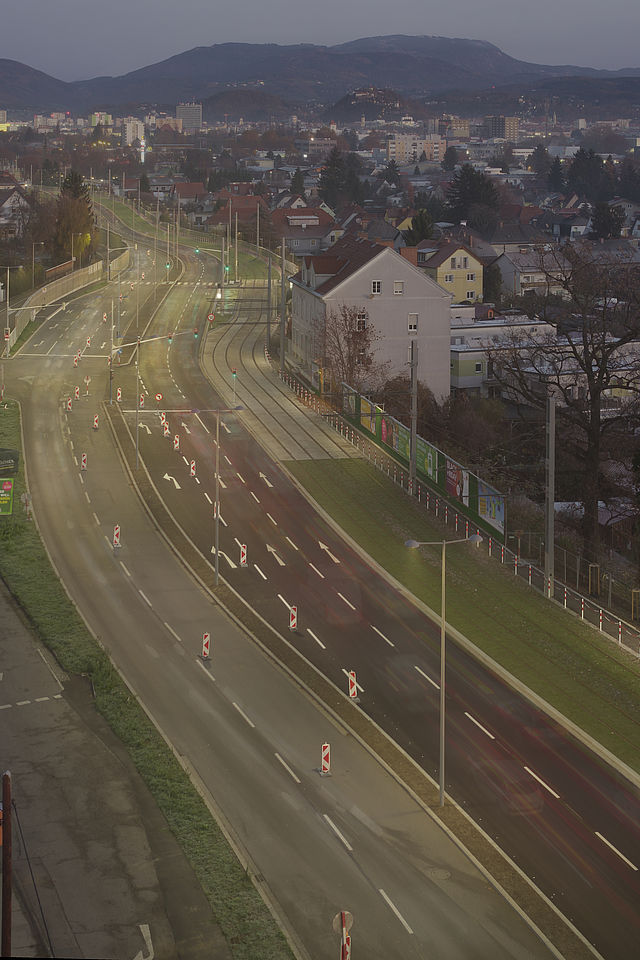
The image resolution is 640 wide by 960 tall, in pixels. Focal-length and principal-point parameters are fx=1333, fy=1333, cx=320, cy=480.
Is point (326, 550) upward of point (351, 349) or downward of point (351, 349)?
downward

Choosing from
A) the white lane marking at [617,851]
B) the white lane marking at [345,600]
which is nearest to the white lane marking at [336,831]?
the white lane marking at [617,851]

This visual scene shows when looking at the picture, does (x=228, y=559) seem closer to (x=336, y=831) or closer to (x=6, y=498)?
(x=6, y=498)

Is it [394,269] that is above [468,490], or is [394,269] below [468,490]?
above

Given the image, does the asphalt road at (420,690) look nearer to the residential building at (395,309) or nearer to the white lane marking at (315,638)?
the white lane marking at (315,638)

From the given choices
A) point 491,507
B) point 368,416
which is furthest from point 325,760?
point 368,416

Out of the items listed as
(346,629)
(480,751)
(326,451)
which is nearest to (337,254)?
(326,451)

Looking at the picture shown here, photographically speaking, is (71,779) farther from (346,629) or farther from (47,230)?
(47,230)
